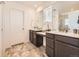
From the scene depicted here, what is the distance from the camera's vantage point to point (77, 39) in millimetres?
1919

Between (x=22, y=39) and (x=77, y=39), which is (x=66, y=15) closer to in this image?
(x=77, y=39)

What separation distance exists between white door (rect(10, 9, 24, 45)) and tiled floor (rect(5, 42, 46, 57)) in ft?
0.43

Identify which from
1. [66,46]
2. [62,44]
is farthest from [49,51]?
[66,46]

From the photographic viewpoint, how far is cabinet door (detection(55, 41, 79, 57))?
6.54ft

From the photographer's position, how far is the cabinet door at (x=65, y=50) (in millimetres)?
1994

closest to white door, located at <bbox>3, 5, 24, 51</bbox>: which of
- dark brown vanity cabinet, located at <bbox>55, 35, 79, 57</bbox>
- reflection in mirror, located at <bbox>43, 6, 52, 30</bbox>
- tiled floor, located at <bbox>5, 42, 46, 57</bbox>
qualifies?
tiled floor, located at <bbox>5, 42, 46, 57</bbox>

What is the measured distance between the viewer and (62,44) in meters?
2.27

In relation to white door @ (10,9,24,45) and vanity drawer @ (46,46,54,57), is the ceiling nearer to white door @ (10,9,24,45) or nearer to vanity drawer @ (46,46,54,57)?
white door @ (10,9,24,45)

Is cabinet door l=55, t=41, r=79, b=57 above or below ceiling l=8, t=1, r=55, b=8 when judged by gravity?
below

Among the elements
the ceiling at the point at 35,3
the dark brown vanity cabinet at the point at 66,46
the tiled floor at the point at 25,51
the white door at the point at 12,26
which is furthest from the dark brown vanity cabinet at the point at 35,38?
the ceiling at the point at 35,3

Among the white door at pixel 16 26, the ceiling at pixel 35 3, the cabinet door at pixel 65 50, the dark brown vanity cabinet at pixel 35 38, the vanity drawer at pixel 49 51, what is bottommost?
the vanity drawer at pixel 49 51

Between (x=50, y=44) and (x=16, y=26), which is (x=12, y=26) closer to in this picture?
(x=16, y=26)

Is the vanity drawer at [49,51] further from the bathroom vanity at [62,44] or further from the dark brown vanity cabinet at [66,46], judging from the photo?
the dark brown vanity cabinet at [66,46]

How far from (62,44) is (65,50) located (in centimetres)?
14
